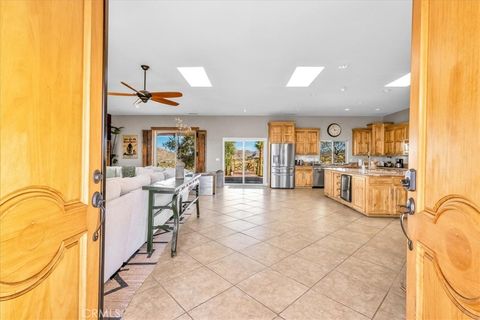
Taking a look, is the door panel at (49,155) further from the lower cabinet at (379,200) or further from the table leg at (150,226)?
the lower cabinet at (379,200)

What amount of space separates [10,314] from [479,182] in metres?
1.55

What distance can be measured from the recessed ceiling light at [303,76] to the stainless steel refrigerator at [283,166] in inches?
129

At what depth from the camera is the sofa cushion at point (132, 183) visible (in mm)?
2365

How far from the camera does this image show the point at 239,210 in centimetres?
450

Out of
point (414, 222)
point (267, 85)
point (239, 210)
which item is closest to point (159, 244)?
point (239, 210)

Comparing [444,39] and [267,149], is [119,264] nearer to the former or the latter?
[444,39]

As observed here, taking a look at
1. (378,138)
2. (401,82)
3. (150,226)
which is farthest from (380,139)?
(150,226)

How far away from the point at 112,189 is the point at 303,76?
3975mm

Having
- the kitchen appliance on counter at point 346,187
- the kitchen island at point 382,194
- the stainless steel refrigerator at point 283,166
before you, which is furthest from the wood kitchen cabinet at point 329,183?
the stainless steel refrigerator at point 283,166

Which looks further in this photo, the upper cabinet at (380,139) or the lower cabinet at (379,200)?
the upper cabinet at (380,139)

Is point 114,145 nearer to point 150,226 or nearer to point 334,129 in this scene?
point 150,226

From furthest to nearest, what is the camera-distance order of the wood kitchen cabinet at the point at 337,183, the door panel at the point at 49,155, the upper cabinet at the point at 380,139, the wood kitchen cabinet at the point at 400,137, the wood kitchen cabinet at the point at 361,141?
the wood kitchen cabinet at the point at 361,141
the upper cabinet at the point at 380,139
the wood kitchen cabinet at the point at 400,137
the wood kitchen cabinet at the point at 337,183
the door panel at the point at 49,155

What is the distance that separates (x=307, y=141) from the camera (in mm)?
8164

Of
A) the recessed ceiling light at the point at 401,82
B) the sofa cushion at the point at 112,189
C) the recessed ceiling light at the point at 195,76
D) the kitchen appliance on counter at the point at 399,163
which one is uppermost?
the recessed ceiling light at the point at 401,82
